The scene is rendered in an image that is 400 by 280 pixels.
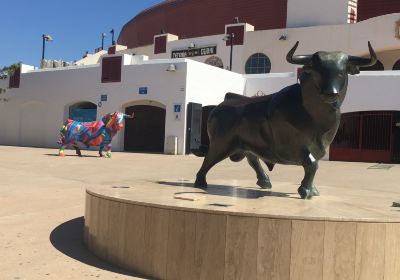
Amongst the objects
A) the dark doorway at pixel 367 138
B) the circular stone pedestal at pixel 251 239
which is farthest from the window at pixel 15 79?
the circular stone pedestal at pixel 251 239

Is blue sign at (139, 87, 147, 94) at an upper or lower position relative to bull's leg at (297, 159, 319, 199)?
upper

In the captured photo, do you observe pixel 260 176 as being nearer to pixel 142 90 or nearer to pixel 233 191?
pixel 233 191

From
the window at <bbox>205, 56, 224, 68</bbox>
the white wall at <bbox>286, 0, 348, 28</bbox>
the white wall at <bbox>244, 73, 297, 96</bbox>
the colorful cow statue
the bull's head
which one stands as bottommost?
the colorful cow statue

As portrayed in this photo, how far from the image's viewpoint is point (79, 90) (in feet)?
85.4

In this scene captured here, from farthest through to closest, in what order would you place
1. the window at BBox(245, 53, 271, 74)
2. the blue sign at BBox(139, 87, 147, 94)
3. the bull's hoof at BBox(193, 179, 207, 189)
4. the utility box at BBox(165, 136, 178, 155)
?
1. the window at BBox(245, 53, 271, 74)
2. the blue sign at BBox(139, 87, 147, 94)
3. the utility box at BBox(165, 136, 178, 155)
4. the bull's hoof at BBox(193, 179, 207, 189)

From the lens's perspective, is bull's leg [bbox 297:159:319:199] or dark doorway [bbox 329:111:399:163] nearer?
bull's leg [bbox 297:159:319:199]

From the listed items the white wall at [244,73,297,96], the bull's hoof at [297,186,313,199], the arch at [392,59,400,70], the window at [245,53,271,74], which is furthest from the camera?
the window at [245,53,271,74]

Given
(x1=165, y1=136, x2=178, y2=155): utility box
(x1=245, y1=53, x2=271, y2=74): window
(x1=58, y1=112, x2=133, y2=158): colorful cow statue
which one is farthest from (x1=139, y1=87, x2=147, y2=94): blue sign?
(x1=245, y1=53, x2=271, y2=74): window

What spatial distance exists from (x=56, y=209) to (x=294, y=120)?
4032 millimetres

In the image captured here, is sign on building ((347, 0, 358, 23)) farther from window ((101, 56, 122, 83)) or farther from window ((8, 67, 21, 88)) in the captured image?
window ((8, 67, 21, 88))

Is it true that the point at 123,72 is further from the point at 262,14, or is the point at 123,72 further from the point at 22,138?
the point at 262,14

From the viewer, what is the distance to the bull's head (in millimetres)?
4582

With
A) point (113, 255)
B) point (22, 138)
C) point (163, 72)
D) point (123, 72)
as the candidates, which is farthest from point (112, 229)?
point (22, 138)

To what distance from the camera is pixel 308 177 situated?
5211 mm
